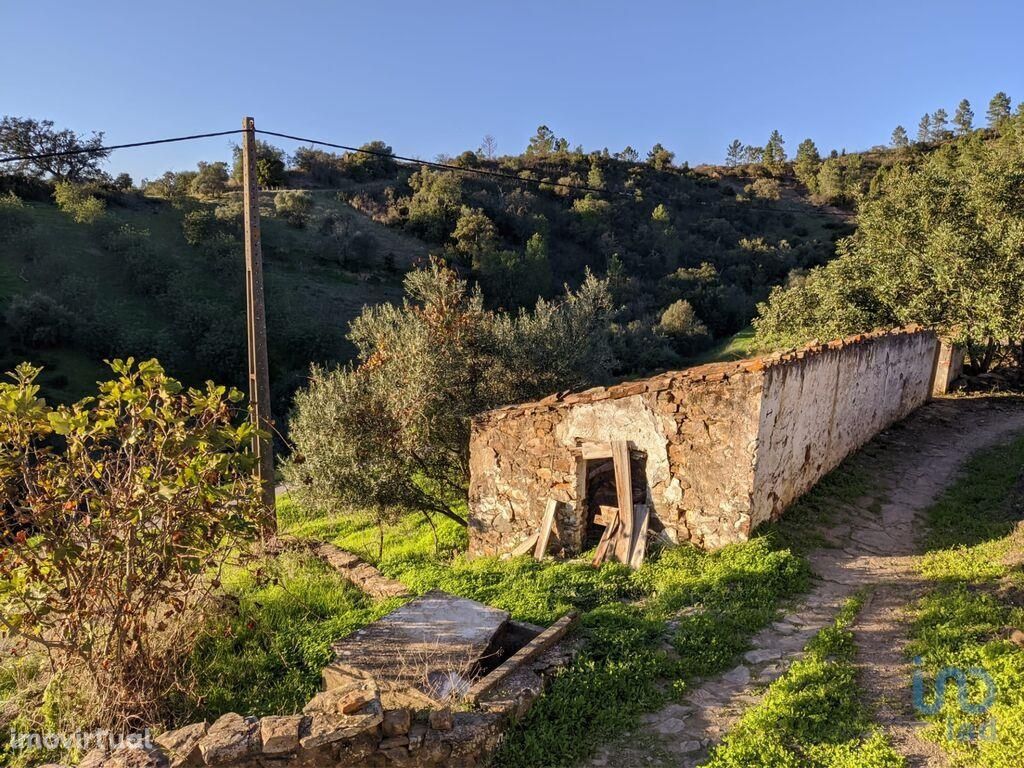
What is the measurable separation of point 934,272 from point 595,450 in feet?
40.4

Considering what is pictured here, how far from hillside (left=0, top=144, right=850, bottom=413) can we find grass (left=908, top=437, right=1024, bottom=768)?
648 inches

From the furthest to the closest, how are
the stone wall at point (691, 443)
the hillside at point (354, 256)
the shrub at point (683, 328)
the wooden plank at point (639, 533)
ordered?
the shrub at point (683, 328) → the hillside at point (354, 256) → the wooden plank at point (639, 533) → the stone wall at point (691, 443)

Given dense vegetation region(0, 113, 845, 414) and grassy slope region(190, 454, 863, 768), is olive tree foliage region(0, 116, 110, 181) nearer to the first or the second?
dense vegetation region(0, 113, 845, 414)

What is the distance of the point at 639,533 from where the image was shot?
23.4 feet

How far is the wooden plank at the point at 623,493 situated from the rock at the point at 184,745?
4.58m

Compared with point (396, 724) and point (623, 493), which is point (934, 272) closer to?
point (623, 493)

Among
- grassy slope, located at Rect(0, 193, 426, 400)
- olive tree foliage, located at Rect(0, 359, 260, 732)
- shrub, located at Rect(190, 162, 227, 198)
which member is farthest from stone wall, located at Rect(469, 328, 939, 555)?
shrub, located at Rect(190, 162, 227, 198)

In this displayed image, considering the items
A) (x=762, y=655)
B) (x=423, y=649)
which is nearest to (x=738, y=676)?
(x=762, y=655)

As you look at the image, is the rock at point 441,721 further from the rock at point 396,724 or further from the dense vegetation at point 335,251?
the dense vegetation at point 335,251

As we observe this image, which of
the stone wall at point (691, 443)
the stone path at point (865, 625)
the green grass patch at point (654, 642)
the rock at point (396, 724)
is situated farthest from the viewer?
the stone wall at point (691, 443)

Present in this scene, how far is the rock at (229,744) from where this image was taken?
3.75 metres

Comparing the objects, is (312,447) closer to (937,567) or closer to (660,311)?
(937,567)

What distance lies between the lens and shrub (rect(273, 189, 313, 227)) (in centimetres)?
4075
